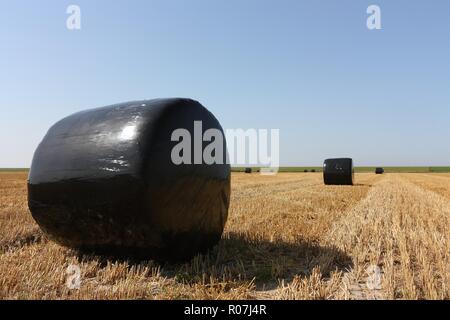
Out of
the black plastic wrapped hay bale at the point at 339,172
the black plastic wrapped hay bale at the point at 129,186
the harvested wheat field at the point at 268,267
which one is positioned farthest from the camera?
the black plastic wrapped hay bale at the point at 339,172

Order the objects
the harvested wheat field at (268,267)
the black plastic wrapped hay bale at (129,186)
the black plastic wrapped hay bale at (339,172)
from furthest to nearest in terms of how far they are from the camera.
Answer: the black plastic wrapped hay bale at (339,172) → the black plastic wrapped hay bale at (129,186) → the harvested wheat field at (268,267)

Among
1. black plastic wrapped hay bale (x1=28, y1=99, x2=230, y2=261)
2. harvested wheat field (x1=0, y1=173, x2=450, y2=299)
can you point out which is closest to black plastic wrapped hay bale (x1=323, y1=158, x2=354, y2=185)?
harvested wheat field (x1=0, y1=173, x2=450, y2=299)

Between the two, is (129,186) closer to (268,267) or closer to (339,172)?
(268,267)

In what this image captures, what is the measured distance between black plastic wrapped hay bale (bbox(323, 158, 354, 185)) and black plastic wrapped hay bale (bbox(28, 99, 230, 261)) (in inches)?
661

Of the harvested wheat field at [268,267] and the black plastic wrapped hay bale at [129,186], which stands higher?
the black plastic wrapped hay bale at [129,186]

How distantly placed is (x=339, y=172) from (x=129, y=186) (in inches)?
708

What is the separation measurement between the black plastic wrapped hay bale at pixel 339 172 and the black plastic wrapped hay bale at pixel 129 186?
16.8 m

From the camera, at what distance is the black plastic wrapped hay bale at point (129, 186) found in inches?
151

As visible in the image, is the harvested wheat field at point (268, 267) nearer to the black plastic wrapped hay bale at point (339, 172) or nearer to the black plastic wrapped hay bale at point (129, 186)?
the black plastic wrapped hay bale at point (129, 186)

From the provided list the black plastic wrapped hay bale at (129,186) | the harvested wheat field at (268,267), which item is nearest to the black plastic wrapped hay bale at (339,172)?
the harvested wheat field at (268,267)

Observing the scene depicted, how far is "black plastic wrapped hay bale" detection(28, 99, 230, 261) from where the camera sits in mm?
3838

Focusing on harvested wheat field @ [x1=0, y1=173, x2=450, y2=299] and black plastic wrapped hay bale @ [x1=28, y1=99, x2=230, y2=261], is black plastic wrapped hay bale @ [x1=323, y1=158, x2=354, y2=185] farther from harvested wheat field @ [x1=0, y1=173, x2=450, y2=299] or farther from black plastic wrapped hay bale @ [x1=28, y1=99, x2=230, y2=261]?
black plastic wrapped hay bale @ [x1=28, y1=99, x2=230, y2=261]
